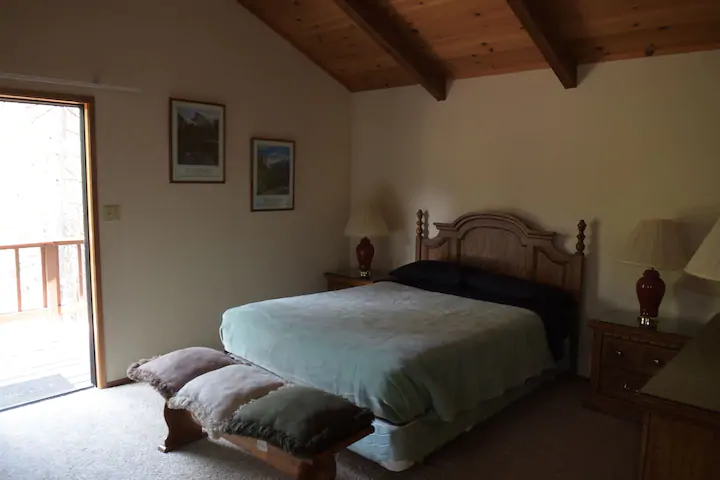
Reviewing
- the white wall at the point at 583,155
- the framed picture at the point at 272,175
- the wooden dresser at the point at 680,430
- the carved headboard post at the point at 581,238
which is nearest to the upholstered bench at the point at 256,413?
the wooden dresser at the point at 680,430

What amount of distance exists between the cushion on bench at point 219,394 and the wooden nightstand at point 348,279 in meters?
2.07

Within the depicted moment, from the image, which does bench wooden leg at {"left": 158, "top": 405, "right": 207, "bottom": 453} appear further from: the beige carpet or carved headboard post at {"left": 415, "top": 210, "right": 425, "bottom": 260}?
carved headboard post at {"left": 415, "top": 210, "right": 425, "bottom": 260}

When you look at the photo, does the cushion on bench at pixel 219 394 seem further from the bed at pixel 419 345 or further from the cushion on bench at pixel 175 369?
the bed at pixel 419 345

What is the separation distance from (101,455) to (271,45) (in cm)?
324

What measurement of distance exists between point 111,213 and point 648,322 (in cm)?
343

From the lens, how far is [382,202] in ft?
16.2

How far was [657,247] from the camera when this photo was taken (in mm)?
3064

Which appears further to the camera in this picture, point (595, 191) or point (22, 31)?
point (595, 191)

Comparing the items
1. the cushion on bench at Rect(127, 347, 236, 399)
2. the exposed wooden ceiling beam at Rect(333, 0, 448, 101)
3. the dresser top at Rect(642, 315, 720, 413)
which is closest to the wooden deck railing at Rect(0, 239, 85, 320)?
the cushion on bench at Rect(127, 347, 236, 399)

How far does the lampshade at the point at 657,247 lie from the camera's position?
3031 mm

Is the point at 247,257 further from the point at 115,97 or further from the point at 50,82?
the point at 50,82

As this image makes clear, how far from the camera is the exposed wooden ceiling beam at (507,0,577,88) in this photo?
3064 millimetres

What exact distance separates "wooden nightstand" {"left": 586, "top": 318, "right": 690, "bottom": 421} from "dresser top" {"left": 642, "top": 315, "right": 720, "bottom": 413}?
58 cm

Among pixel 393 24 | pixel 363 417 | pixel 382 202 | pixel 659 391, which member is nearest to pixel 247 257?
pixel 382 202
